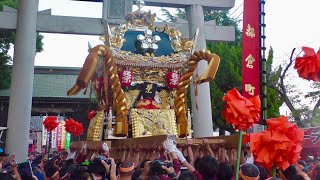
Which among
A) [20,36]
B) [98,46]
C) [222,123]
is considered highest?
[20,36]

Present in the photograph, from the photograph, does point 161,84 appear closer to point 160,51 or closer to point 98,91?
point 160,51

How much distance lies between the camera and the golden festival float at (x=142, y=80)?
26.1 feet

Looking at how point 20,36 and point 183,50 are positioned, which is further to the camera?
point 20,36

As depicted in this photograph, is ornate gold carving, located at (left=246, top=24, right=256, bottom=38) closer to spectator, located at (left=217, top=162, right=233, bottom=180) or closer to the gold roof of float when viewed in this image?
the gold roof of float

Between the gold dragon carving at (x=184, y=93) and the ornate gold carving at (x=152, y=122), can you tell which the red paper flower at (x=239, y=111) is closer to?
the ornate gold carving at (x=152, y=122)

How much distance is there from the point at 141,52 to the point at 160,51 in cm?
50

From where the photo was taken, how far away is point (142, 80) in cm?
885

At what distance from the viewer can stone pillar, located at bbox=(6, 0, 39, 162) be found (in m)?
10.9

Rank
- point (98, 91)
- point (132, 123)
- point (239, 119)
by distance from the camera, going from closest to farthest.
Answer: point (239, 119) → point (132, 123) → point (98, 91)

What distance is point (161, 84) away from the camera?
8.96 meters

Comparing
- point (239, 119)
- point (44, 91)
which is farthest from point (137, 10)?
point (44, 91)

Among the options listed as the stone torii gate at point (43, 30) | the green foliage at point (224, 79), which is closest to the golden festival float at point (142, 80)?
the stone torii gate at point (43, 30)

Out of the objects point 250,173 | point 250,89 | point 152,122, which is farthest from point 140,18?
point 250,173

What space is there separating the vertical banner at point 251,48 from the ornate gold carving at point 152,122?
1.67 metres
